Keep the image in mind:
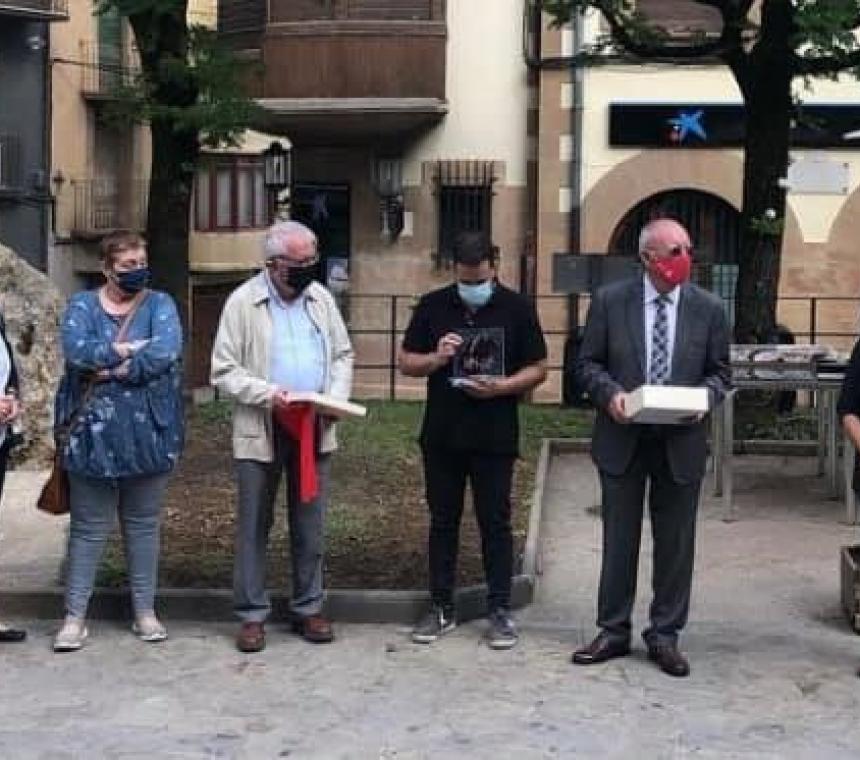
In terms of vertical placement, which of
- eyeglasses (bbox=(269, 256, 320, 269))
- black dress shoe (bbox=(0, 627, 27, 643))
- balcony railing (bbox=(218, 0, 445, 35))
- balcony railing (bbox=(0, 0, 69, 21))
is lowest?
black dress shoe (bbox=(0, 627, 27, 643))

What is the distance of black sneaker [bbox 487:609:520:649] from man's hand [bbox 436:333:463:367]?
1.11 metres

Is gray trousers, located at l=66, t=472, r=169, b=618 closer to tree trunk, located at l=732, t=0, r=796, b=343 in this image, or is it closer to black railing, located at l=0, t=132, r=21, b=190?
tree trunk, located at l=732, t=0, r=796, b=343

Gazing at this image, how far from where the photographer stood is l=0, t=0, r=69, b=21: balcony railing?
82.6ft

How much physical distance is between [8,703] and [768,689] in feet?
9.58

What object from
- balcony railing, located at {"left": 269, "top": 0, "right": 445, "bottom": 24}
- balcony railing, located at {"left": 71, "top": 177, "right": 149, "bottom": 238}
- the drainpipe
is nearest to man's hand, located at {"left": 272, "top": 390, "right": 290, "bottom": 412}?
the drainpipe

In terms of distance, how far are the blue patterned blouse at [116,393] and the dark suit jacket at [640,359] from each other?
175cm

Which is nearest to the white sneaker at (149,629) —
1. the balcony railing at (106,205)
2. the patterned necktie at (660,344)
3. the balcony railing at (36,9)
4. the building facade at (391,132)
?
the patterned necktie at (660,344)

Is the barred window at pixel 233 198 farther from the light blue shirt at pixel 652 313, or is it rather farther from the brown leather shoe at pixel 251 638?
the light blue shirt at pixel 652 313

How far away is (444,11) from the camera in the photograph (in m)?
19.6

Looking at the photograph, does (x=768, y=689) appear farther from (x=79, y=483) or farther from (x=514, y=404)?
(x=79, y=483)

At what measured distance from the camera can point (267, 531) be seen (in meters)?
6.86

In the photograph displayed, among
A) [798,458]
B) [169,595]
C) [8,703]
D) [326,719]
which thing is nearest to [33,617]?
[169,595]

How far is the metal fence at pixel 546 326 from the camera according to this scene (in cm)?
1930

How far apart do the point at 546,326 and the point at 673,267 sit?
13.5 metres
